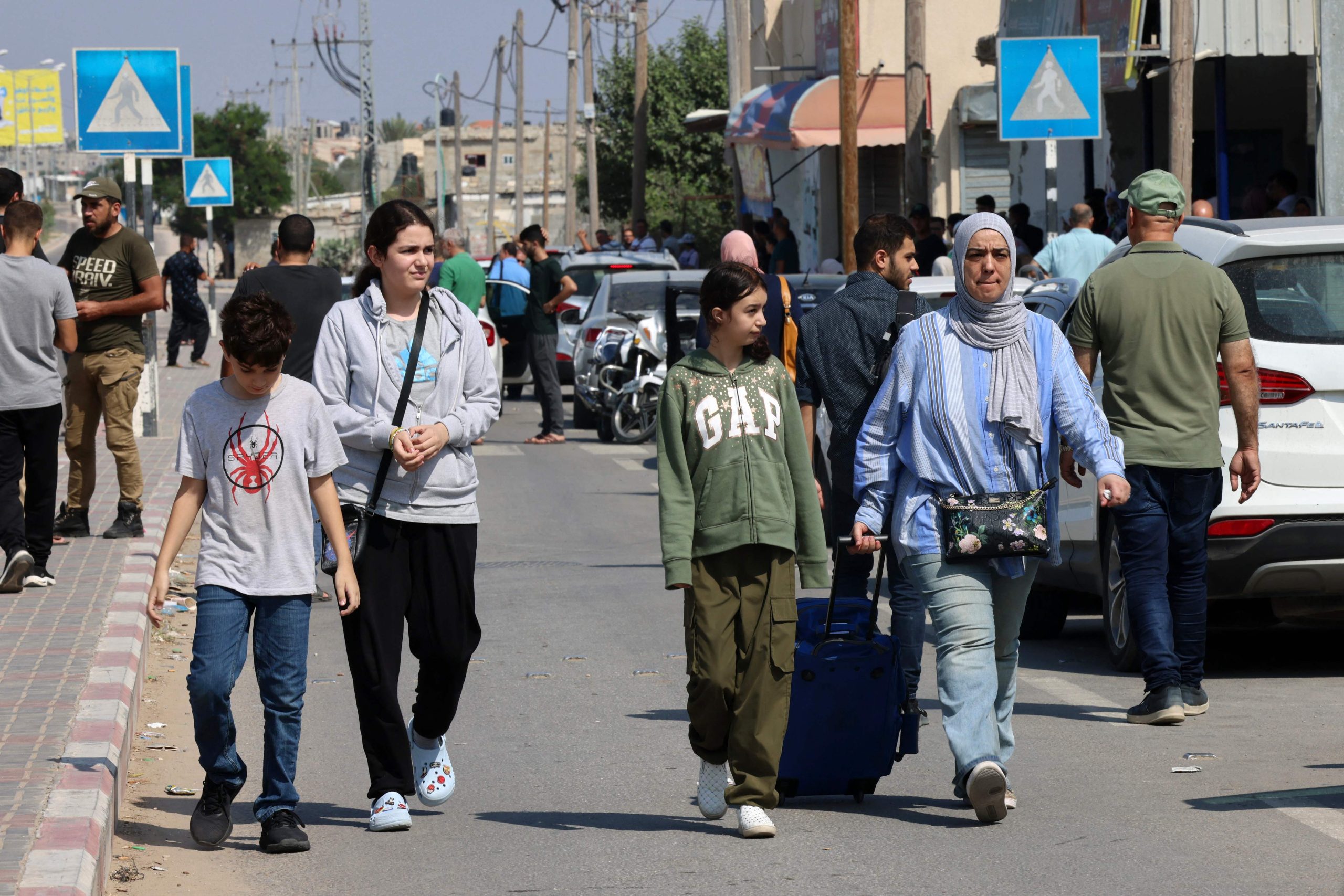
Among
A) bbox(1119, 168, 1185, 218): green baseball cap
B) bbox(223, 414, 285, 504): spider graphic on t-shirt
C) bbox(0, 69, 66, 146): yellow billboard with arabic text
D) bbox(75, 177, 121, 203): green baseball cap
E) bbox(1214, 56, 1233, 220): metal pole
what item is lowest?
bbox(223, 414, 285, 504): spider graphic on t-shirt

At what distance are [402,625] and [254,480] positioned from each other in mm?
624

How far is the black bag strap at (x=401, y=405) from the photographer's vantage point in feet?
18.5

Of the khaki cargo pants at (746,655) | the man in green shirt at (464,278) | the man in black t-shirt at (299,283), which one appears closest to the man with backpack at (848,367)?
the khaki cargo pants at (746,655)

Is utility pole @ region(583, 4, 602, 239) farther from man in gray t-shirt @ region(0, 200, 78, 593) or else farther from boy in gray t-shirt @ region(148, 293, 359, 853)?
boy in gray t-shirt @ region(148, 293, 359, 853)

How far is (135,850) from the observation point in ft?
18.6

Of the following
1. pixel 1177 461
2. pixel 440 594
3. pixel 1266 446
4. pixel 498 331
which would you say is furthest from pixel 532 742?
pixel 498 331

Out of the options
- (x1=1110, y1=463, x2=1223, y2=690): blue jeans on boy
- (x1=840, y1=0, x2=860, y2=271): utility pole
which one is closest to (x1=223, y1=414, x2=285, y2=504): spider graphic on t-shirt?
(x1=1110, y1=463, x2=1223, y2=690): blue jeans on boy

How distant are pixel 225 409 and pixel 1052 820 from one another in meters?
2.72

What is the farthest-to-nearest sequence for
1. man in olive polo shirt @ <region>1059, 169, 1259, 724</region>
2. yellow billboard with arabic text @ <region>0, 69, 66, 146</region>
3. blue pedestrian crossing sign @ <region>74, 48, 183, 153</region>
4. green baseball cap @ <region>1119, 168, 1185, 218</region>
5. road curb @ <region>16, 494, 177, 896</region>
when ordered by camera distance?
yellow billboard with arabic text @ <region>0, 69, 66, 146</region> → blue pedestrian crossing sign @ <region>74, 48, 183, 153</region> → green baseball cap @ <region>1119, 168, 1185, 218</region> → man in olive polo shirt @ <region>1059, 169, 1259, 724</region> → road curb @ <region>16, 494, 177, 896</region>

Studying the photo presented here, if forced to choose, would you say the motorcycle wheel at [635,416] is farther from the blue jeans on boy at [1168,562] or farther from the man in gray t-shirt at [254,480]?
the man in gray t-shirt at [254,480]

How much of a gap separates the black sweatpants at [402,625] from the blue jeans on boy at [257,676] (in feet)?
0.59

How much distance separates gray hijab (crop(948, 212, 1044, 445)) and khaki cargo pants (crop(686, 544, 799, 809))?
0.78m

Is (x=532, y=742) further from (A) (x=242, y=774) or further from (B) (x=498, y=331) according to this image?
(B) (x=498, y=331)

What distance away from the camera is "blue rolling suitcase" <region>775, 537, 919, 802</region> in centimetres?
584
